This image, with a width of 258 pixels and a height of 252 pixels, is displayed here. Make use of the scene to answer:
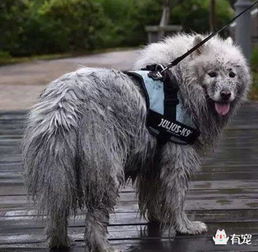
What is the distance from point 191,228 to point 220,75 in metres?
1.03

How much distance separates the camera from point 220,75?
4332 millimetres

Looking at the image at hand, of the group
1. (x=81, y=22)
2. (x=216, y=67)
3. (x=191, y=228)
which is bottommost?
A: (x=81, y=22)

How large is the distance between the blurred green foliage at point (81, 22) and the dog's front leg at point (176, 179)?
18.3 meters

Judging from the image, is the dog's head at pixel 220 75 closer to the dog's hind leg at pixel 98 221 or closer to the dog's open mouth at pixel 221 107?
the dog's open mouth at pixel 221 107

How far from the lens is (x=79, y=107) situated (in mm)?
3949

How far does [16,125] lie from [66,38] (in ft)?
55.8

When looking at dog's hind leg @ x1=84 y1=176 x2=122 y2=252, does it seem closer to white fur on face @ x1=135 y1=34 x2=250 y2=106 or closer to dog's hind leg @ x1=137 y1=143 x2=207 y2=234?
dog's hind leg @ x1=137 y1=143 x2=207 y2=234

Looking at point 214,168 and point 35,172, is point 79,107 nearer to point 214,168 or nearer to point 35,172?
point 35,172

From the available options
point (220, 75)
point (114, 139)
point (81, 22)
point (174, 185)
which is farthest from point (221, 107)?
point (81, 22)

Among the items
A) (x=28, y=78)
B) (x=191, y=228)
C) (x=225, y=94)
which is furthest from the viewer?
(x=28, y=78)

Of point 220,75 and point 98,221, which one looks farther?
point 220,75

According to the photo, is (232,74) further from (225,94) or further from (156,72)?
(156,72)

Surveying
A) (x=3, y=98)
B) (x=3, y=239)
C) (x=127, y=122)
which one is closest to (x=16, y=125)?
(x=3, y=98)

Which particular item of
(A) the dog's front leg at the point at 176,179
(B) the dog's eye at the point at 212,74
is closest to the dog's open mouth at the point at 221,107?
(B) the dog's eye at the point at 212,74
